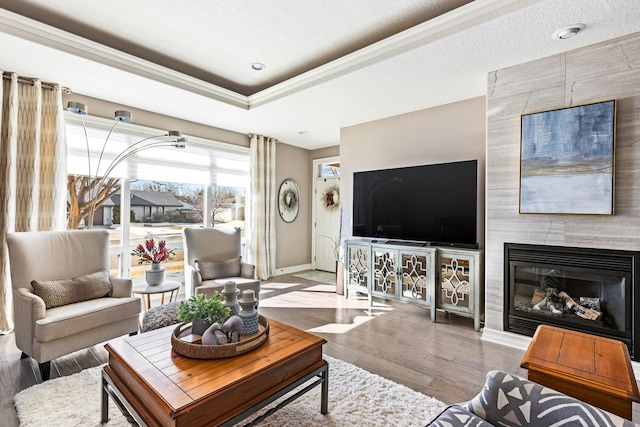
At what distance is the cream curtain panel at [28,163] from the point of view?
3.07m

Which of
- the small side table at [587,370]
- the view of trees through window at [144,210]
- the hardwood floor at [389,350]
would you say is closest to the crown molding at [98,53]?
the view of trees through window at [144,210]

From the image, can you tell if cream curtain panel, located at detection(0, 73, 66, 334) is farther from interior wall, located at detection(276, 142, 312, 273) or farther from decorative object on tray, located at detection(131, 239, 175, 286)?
interior wall, located at detection(276, 142, 312, 273)

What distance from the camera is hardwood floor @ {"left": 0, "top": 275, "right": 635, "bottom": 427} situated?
221 cm

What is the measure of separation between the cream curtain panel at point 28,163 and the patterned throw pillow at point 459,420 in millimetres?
3961

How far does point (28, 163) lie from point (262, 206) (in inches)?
120

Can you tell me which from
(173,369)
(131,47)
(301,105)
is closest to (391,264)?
(301,105)

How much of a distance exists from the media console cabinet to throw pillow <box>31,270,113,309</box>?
110 inches

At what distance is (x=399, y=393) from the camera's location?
2.06 meters

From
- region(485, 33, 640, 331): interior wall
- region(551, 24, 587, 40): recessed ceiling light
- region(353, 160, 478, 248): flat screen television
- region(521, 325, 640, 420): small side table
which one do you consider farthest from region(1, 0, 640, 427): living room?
region(521, 325, 640, 420): small side table

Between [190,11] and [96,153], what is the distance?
7.71 feet

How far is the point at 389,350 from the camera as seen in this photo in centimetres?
274

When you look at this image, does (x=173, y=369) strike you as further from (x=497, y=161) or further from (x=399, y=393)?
(x=497, y=161)

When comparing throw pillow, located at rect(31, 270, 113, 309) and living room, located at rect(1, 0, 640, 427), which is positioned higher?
living room, located at rect(1, 0, 640, 427)

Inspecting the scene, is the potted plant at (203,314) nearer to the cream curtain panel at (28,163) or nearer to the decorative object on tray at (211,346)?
the decorative object on tray at (211,346)
